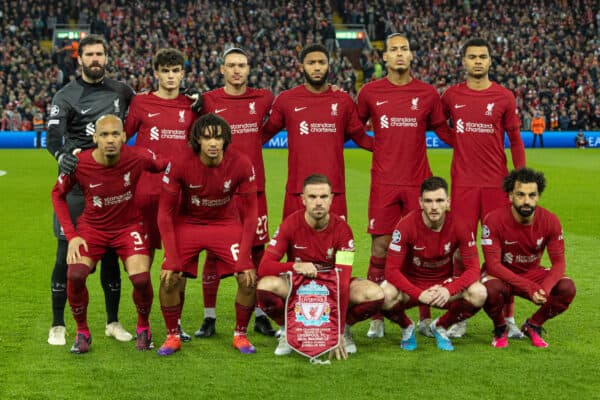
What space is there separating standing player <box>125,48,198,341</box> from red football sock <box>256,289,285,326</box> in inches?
43.5

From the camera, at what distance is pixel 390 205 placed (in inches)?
278

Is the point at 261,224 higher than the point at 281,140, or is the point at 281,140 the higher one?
the point at 261,224

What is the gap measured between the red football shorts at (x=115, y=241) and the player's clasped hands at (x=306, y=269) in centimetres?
115

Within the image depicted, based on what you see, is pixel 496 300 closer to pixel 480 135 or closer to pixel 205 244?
pixel 480 135

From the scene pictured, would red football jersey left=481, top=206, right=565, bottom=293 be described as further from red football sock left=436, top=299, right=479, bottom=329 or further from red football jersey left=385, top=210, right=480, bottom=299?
red football sock left=436, top=299, right=479, bottom=329

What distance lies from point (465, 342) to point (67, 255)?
306cm

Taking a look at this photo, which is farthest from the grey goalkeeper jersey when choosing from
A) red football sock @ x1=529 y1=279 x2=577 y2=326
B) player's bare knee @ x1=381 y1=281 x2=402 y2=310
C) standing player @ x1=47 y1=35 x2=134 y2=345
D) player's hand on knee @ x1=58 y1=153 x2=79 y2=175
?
red football sock @ x1=529 y1=279 x2=577 y2=326

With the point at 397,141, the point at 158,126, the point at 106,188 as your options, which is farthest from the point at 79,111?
the point at 397,141

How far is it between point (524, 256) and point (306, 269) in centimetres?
→ 172

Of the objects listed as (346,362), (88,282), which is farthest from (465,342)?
(88,282)

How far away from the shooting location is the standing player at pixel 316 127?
279 inches

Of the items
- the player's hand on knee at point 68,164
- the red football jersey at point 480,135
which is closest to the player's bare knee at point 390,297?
the red football jersey at point 480,135

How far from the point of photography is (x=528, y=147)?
109ft

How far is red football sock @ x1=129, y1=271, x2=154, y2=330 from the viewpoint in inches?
244
